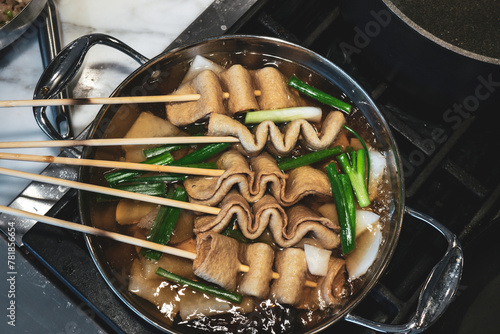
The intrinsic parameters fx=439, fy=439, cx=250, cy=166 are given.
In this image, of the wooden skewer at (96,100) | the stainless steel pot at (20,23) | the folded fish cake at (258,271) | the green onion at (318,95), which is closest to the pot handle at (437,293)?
the folded fish cake at (258,271)

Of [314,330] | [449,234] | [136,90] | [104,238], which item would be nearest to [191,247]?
[104,238]

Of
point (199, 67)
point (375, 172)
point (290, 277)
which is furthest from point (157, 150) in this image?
point (375, 172)

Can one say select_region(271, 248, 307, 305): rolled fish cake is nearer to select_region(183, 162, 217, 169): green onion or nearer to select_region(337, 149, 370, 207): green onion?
select_region(337, 149, 370, 207): green onion

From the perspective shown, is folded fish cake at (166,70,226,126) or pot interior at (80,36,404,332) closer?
pot interior at (80,36,404,332)

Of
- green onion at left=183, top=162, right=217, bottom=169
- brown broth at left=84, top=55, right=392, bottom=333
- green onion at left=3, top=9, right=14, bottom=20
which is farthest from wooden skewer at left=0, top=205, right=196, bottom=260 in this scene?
green onion at left=3, top=9, right=14, bottom=20

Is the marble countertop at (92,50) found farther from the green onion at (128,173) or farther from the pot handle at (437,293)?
the pot handle at (437,293)

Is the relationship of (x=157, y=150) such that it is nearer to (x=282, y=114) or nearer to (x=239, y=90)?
(x=239, y=90)

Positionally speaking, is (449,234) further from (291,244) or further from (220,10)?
(220,10)
